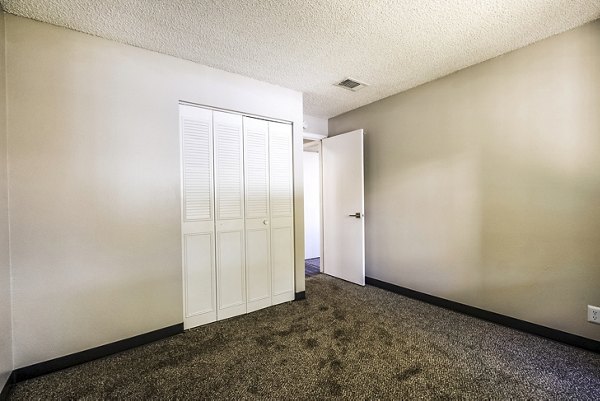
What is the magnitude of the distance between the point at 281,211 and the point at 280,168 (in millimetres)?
483

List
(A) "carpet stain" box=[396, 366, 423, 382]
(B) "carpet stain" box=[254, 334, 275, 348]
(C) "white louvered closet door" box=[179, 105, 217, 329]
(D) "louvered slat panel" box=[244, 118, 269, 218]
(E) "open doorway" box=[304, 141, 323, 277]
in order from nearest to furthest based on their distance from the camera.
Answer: (A) "carpet stain" box=[396, 366, 423, 382], (B) "carpet stain" box=[254, 334, 275, 348], (C) "white louvered closet door" box=[179, 105, 217, 329], (D) "louvered slat panel" box=[244, 118, 269, 218], (E) "open doorway" box=[304, 141, 323, 277]

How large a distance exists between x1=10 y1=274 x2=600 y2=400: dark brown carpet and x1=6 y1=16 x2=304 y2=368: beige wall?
33 centimetres

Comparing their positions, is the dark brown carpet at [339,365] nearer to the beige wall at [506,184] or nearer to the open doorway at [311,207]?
the beige wall at [506,184]

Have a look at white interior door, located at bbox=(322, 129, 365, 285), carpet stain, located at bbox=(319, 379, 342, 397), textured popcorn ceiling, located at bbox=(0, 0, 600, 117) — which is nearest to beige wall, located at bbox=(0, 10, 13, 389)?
textured popcorn ceiling, located at bbox=(0, 0, 600, 117)

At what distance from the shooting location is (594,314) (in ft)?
6.27

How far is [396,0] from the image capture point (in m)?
1.67

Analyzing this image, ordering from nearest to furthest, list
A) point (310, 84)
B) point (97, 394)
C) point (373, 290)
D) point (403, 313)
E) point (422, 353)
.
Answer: point (97, 394), point (422, 353), point (403, 313), point (310, 84), point (373, 290)

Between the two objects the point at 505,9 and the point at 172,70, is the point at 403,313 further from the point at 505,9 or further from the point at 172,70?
the point at 172,70

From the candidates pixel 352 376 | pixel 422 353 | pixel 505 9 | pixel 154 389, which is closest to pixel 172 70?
pixel 154 389

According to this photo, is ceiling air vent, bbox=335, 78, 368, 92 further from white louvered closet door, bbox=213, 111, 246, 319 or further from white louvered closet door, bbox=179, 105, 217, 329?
white louvered closet door, bbox=179, 105, 217, 329

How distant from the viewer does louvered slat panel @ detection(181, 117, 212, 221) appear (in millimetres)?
2373

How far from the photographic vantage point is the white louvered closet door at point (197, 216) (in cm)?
237

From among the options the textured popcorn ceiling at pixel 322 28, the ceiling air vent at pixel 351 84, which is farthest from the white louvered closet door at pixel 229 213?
the ceiling air vent at pixel 351 84

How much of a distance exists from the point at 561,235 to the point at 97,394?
11.2 feet
